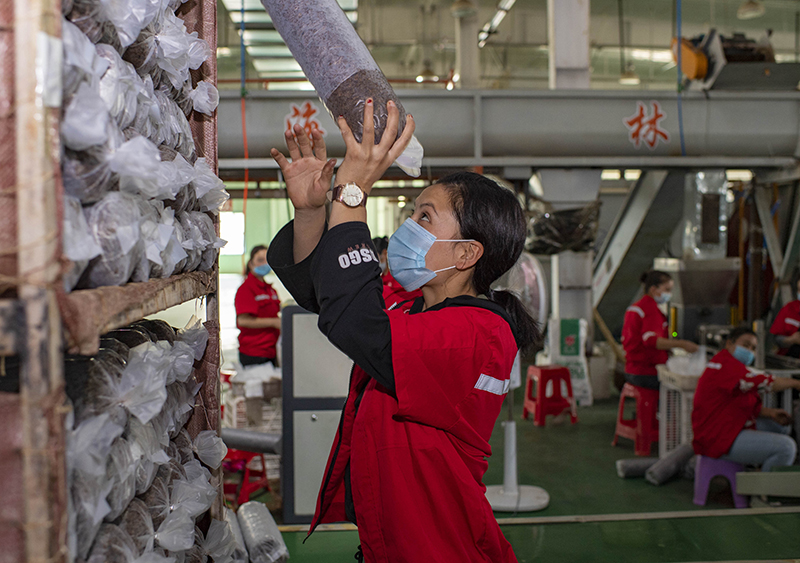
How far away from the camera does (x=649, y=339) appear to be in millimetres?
5812

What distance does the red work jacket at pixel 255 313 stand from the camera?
5574mm

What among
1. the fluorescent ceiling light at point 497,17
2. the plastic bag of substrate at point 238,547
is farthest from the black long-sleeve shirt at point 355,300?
the fluorescent ceiling light at point 497,17

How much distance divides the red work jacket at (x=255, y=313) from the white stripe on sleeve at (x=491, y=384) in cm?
434

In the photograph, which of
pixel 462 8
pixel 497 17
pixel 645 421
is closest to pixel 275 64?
pixel 462 8

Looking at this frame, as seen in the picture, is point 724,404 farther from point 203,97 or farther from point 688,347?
point 203,97

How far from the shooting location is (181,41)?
1286 mm

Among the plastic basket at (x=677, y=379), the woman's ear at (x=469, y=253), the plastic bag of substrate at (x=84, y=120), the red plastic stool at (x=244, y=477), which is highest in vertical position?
the plastic bag of substrate at (x=84, y=120)

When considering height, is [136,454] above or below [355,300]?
below

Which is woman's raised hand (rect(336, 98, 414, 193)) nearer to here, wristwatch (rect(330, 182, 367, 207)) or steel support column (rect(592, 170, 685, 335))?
wristwatch (rect(330, 182, 367, 207))

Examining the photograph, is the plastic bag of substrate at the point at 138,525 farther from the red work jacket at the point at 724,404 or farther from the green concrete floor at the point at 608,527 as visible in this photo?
the red work jacket at the point at 724,404

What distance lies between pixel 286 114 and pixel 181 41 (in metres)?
4.93

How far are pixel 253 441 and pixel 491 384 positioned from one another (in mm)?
3352

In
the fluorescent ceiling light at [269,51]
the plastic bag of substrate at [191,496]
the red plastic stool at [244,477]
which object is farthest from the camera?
the fluorescent ceiling light at [269,51]

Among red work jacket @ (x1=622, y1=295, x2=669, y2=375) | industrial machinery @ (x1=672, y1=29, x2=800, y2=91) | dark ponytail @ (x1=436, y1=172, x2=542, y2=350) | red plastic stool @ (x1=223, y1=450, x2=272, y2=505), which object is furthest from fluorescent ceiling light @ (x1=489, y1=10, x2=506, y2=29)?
dark ponytail @ (x1=436, y1=172, x2=542, y2=350)
